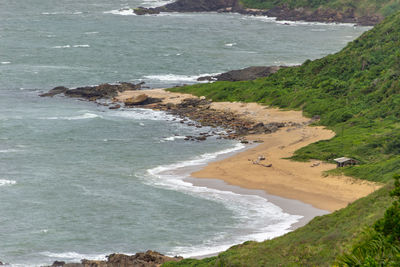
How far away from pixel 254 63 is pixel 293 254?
80.5 m

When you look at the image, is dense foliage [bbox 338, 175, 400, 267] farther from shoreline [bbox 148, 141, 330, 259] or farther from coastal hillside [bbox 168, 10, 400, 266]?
shoreline [bbox 148, 141, 330, 259]

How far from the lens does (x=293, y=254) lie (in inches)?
1398

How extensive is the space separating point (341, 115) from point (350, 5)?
97.1 meters

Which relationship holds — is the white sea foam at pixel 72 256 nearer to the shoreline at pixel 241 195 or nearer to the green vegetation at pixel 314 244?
the shoreline at pixel 241 195

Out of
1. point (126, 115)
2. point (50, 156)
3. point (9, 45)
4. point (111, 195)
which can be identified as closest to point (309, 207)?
point (111, 195)

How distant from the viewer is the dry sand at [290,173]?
2126 inches

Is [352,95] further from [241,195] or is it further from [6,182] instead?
[6,182]

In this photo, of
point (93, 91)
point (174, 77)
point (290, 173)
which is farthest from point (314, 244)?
point (174, 77)

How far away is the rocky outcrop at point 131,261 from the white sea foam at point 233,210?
2205 mm

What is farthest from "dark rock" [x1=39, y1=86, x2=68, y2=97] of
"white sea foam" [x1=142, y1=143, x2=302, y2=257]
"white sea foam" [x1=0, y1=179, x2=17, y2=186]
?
"white sea foam" [x1=0, y1=179, x2=17, y2=186]

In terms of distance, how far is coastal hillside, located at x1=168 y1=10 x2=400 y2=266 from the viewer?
36125 mm

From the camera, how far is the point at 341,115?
246 feet

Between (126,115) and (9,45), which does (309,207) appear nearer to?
(126,115)

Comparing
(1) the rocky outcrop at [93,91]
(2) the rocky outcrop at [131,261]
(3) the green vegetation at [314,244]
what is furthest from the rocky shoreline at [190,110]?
(3) the green vegetation at [314,244]
